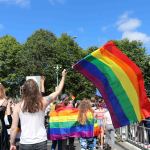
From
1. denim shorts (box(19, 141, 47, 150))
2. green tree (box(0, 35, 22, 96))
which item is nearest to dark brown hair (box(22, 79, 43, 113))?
denim shorts (box(19, 141, 47, 150))

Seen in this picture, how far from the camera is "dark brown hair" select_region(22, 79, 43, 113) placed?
5.85m

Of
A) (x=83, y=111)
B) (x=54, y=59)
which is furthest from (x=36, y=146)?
(x=54, y=59)

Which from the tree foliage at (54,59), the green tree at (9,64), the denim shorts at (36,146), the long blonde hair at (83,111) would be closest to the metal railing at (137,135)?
the long blonde hair at (83,111)

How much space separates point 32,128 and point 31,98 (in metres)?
0.36

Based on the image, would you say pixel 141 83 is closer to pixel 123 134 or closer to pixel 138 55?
pixel 123 134

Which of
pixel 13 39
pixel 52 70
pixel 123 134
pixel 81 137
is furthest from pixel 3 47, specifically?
pixel 81 137

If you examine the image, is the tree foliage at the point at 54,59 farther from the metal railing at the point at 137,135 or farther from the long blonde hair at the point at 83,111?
the long blonde hair at the point at 83,111

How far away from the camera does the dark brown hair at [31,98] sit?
5.85 m

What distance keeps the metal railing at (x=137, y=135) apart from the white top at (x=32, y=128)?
7.97 metres

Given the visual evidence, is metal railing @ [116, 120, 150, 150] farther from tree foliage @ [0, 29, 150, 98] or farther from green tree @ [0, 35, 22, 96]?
green tree @ [0, 35, 22, 96]

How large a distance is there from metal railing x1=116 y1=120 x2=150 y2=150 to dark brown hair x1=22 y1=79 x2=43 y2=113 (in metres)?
8.01

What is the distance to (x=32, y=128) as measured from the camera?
230 inches

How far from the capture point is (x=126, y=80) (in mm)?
8406

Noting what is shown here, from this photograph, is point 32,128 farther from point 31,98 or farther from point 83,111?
point 83,111
